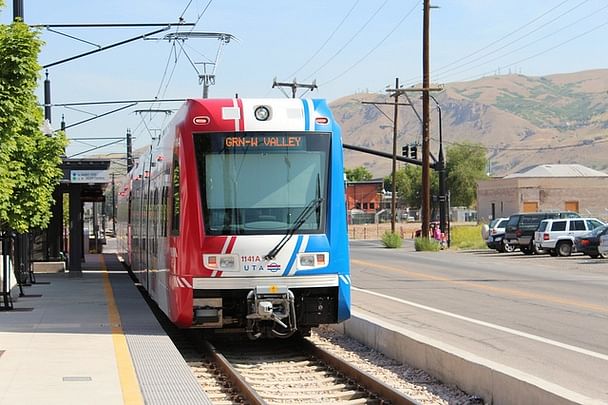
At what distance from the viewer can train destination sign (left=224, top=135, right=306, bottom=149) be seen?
49.2 feet

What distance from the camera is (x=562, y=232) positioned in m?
44.2

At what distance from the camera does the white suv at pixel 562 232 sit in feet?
144

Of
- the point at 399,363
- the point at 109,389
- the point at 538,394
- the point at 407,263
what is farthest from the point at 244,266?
the point at 407,263

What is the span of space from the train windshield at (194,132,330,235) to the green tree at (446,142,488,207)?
13655cm

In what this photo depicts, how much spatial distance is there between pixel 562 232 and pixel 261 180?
104 ft

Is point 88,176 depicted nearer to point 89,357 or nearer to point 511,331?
point 511,331

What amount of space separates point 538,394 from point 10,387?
5.45 m

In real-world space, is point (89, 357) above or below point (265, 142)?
below

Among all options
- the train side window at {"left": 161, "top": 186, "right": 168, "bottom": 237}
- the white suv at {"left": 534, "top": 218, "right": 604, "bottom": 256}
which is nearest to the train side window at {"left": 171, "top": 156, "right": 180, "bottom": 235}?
the train side window at {"left": 161, "top": 186, "right": 168, "bottom": 237}

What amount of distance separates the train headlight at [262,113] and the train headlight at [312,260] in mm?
2102

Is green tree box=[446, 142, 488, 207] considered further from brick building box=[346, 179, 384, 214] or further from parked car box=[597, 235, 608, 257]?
parked car box=[597, 235, 608, 257]

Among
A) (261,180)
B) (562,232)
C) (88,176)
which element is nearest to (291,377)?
(261,180)

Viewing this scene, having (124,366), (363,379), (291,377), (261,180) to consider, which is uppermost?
(261,180)

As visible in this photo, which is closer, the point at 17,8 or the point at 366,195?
the point at 17,8
